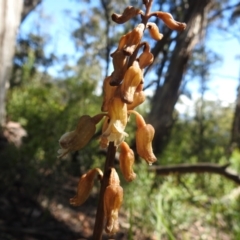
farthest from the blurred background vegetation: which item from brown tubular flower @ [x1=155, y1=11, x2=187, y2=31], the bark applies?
brown tubular flower @ [x1=155, y1=11, x2=187, y2=31]

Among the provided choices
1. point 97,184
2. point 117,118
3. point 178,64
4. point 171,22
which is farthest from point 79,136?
point 178,64

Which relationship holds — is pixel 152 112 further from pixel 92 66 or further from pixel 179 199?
pixel 92 66

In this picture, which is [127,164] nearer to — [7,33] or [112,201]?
[112,201]

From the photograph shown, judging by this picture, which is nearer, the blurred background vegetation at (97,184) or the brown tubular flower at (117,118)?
the brown tubular flower at (117,118)

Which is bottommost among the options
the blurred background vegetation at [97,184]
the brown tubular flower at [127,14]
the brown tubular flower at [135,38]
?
the blurred background vegetation at [97,184]

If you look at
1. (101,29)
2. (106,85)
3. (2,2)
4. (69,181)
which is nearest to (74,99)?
(69,181)

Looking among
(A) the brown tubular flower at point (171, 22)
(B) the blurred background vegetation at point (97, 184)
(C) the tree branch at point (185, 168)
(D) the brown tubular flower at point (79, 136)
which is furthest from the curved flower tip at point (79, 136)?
(C) the tree branch at point (185, 168)

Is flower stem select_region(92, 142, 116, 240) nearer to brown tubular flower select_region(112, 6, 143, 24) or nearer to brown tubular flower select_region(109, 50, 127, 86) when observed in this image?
brown tubular flower select_region(109, 50, 127, 86)

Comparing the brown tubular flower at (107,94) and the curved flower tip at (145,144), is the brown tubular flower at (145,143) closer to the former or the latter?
the curved flower tip at (145,144)
